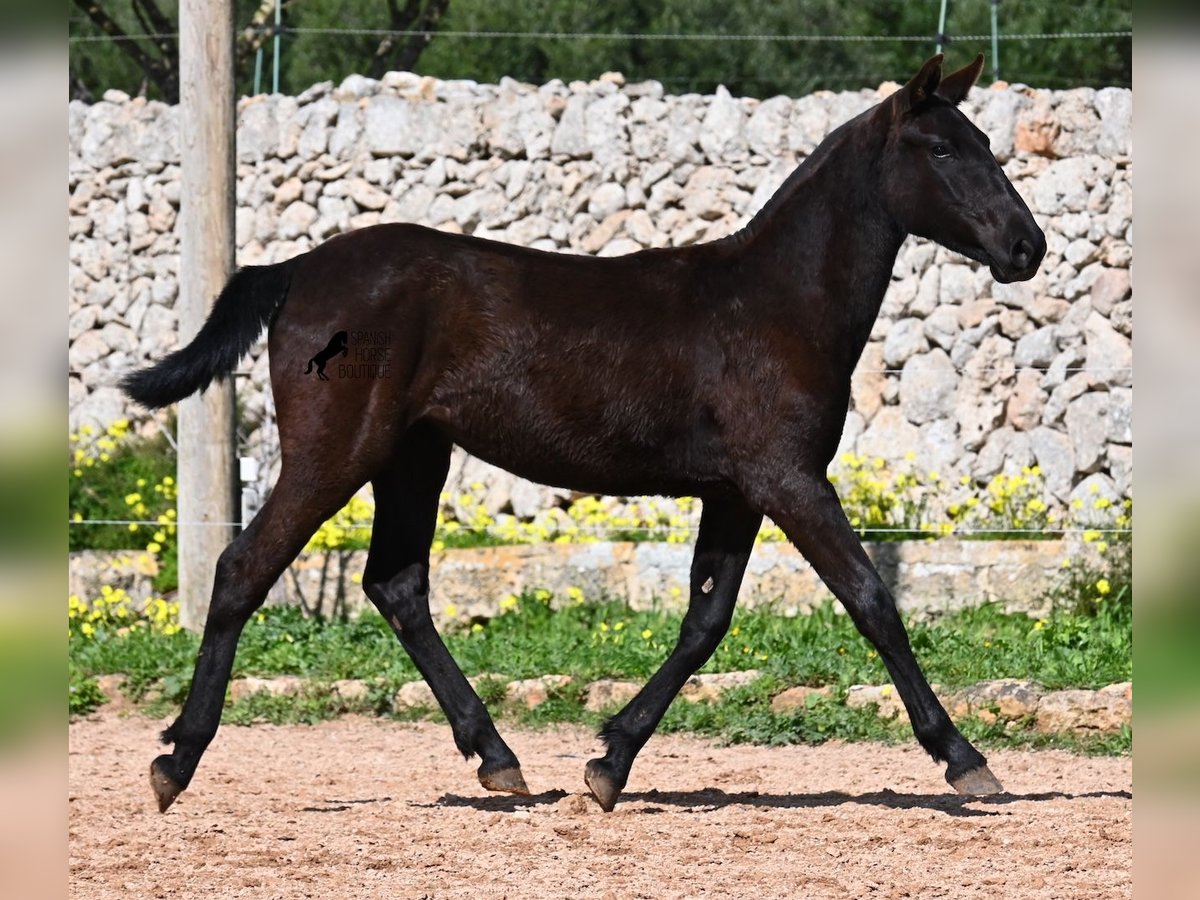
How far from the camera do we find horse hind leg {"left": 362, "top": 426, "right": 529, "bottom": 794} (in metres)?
5.23

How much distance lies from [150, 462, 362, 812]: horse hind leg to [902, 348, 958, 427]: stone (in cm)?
604

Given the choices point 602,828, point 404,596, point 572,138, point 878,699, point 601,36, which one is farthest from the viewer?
point 601,36

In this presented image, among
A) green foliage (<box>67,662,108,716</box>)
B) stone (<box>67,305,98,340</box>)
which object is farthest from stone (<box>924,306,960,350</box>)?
stone (<box>67,305,98,340</box>)

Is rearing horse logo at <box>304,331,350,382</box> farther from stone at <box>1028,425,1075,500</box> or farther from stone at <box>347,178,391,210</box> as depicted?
stone at <box>347,178,391,210</box>

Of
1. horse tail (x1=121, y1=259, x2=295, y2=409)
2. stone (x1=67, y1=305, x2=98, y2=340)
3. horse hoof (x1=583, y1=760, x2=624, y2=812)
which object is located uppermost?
horse tail (x1=121, y1=259, x2=295, y2=409)

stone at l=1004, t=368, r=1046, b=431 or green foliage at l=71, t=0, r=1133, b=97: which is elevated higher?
green foliage at l=71, t=0, r=1133, b=97

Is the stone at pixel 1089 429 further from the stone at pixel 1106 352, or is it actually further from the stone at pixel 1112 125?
the stone at pixel 1112 125

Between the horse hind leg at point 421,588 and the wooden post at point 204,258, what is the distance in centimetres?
319

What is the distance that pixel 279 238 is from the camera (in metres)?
11.1

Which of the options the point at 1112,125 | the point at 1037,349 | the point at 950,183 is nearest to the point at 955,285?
the point at 1037,349

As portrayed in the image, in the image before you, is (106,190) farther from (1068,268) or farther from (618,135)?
(1068,268)

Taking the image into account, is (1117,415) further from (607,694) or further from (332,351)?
(332,351)

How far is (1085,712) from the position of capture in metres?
6.66

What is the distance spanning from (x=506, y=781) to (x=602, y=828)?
1.88 feet
